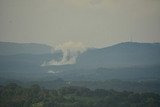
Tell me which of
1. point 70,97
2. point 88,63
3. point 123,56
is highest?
point 123,56

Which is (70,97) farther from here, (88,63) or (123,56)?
(123,56)

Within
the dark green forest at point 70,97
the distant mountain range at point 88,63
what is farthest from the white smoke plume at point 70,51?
the dark green forest at point 70,97

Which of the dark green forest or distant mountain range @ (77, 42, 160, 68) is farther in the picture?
distant mountain range @ (77, 42, 160, 68)

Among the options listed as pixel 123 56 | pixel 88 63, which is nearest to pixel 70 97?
pixel 88 63

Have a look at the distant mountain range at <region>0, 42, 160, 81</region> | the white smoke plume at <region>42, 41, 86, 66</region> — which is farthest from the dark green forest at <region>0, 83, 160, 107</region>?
the white smoke plume at <region>42, 41, 86, 66</region>

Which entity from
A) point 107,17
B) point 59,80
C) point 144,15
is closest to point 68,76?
point 59,80

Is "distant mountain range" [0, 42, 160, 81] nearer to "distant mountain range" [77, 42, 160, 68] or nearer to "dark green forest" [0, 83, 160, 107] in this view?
"distant mountain range" [77, 42, 160, 68]

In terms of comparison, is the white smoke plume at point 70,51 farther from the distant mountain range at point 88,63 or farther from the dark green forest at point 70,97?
the dark green forest at point 70,97
